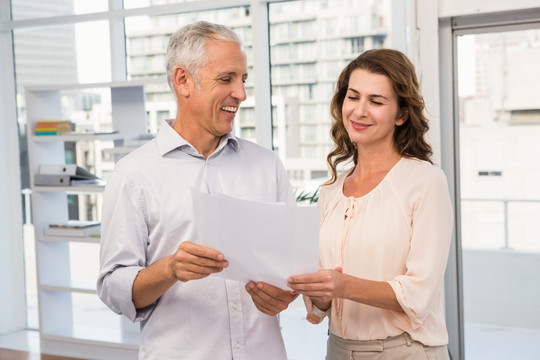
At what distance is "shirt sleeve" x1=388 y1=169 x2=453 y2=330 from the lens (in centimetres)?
155

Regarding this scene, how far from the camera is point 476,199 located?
125 inches

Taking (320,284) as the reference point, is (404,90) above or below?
above

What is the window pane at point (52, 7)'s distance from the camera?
4367 millimetres

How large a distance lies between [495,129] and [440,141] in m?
0.30

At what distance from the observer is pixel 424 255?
1559 mm

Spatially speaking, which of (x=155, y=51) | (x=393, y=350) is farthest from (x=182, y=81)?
(x=155, y=51)

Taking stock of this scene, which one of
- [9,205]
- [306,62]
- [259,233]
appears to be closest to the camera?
[259,233]

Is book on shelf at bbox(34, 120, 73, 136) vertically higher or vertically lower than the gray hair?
lower

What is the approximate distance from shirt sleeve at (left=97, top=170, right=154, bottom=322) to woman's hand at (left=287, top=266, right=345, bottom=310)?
388 mm

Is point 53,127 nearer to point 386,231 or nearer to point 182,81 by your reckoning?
point 182,81

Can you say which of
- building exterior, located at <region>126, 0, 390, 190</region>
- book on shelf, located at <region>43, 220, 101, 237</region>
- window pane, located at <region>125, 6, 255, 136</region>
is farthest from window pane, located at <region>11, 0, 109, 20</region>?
book on shelf, located at <region>43, 220, 101, 237</region>

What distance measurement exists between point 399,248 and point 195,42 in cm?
73

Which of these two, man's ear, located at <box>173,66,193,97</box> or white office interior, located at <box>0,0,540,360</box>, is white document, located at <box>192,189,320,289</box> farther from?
white office interior, located at <box>0,0,540,360</box>

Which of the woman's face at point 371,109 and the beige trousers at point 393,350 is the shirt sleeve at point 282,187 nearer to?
the woman's face at point 371,109
